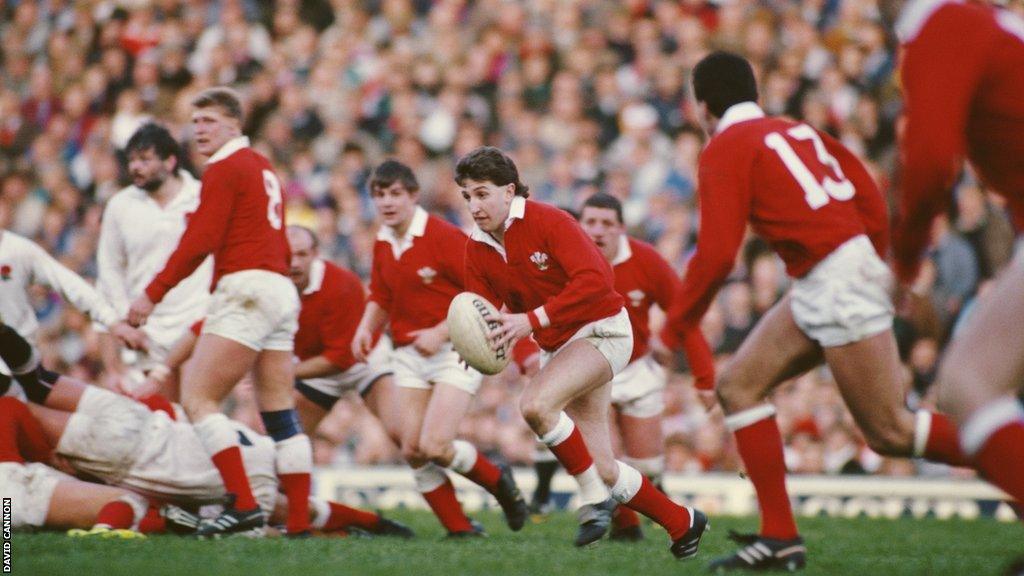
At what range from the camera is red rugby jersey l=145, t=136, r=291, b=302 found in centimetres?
753

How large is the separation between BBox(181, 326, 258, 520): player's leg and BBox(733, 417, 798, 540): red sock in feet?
9.76

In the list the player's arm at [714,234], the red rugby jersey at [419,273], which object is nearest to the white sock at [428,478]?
the red rugby jersey at [419,273]

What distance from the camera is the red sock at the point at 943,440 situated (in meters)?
5.67

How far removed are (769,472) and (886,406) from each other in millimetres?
595

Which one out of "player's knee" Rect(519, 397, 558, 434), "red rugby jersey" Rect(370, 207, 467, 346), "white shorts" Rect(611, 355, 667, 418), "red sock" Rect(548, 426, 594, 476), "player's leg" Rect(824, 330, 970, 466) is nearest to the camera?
"player's leg" Rect(824, 330, 970, 466)

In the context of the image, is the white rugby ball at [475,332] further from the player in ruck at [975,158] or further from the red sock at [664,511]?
the player in ruck at [975,158]

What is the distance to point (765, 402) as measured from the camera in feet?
19.6

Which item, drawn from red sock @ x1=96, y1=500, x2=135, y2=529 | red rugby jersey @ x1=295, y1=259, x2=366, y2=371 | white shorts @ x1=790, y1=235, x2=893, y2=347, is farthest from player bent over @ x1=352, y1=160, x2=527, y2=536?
white shorts @ x1=790, y1=235, x2=893, y2=347

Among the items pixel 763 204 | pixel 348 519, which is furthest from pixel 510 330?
pixel 348 519

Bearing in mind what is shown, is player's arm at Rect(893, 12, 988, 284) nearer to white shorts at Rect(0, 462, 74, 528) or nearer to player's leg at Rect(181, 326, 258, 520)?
player's leg at Rect(181, 326, 258, 520)

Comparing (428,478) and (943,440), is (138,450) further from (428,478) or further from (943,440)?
(943,440)

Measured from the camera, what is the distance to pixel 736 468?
40.1 ft

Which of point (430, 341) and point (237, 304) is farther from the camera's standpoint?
point (430, 341)

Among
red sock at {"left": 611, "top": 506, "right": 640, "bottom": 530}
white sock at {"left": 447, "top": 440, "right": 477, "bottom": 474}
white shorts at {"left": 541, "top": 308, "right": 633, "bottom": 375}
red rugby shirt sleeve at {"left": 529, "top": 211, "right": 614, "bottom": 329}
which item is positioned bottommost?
red sock at {"left": 611, "top": 506, "right": 640, "bottom": 530}
